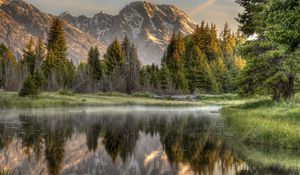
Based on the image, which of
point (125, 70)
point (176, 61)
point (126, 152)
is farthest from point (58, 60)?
point (126, 152)

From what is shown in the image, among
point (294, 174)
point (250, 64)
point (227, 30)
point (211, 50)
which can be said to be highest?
point (227, 30)

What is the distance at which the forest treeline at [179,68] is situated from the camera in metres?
33.0

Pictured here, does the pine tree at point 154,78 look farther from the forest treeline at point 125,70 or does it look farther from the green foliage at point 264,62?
the green foliage at point 264,62

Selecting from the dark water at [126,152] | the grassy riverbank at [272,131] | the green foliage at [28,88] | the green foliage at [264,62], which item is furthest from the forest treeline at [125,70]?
the grassy riverbank at [272,131]

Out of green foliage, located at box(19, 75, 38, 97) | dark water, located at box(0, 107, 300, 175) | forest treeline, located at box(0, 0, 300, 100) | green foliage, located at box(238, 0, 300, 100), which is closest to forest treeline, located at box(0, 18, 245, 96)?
forest treeline, located at box(0, 0, 300, 100)

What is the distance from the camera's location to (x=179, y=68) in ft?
330

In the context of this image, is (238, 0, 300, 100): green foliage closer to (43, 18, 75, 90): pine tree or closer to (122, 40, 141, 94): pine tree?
(122, 40, 141, 94): pine tree

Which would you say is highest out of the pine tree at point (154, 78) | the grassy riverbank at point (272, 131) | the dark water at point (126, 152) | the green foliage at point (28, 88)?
the pine tree at point (154, 78)

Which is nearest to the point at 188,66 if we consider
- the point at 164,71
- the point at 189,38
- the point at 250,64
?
the point at 164,71

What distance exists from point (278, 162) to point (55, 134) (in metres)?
13.6

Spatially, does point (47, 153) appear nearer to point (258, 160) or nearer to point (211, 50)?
point (258, 160)

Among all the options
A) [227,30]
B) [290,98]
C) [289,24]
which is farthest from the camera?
[227,30]

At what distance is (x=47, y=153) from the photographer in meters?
17.7

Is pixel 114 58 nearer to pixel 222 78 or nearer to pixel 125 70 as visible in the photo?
pixel 125 70
